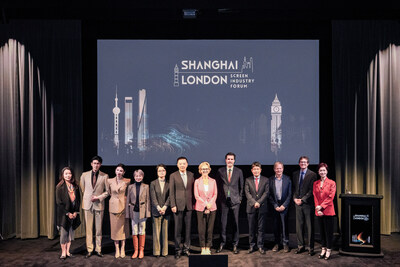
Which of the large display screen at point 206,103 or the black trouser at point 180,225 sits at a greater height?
the large display screen at point 206,103

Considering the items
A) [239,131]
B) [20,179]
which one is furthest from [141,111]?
[20,179]

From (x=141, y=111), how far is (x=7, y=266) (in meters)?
3.06

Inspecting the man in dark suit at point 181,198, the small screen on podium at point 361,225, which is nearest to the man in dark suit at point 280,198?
the small screen on podium at point 361,225

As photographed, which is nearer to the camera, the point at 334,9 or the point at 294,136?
the point at 334,9

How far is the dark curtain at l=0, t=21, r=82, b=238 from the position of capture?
651 centimetres

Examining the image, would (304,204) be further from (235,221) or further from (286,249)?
(235,221)

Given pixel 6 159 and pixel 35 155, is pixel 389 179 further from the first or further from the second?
pixel 6 159

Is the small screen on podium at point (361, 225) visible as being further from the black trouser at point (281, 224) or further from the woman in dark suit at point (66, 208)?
the woman in dark suit at point (66, 208)

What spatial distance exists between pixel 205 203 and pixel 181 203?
1.11 feet

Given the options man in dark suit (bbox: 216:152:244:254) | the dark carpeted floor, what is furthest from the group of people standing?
the dark carpeted floor

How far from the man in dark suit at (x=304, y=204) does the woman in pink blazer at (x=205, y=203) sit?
3.97ft

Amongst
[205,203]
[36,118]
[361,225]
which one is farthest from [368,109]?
[36,118]

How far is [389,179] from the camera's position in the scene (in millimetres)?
6672

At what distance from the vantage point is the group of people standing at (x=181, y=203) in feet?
17.7
